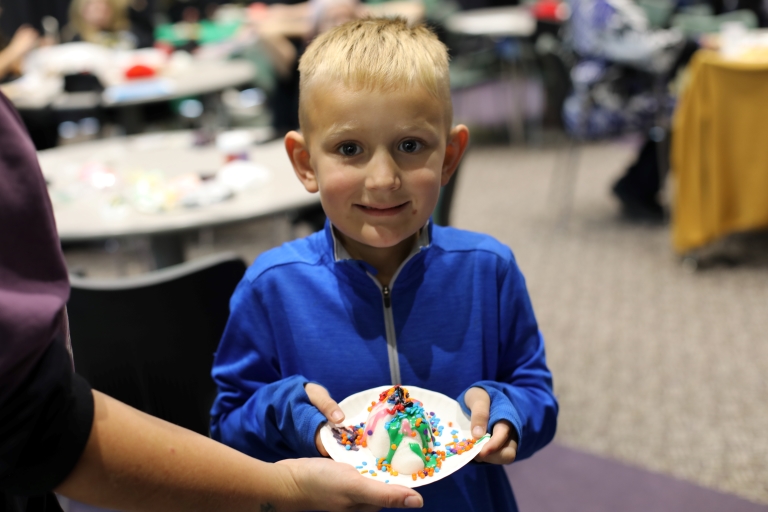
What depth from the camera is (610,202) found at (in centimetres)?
473

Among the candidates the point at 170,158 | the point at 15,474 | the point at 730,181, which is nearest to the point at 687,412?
the point at 730,181

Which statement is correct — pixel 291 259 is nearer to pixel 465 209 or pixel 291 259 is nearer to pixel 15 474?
pixel 15 474

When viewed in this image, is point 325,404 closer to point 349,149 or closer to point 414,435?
point 414,435

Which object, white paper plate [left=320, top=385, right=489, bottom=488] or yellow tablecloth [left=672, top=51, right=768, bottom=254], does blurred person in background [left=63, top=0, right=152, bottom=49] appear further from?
white paper plate [left=320, top=385, right=489, bottom=488]

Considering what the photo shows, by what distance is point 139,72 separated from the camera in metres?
4.20

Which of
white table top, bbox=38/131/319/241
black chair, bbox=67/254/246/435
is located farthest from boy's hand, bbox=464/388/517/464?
white table top, bbox=38/131/319/241

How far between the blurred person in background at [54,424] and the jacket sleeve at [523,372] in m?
0.41

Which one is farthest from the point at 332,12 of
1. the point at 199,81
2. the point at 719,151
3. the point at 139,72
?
the point at 719,151

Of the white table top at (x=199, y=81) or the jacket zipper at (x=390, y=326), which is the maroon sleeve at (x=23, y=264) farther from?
the white table top at (x=199, y=81)

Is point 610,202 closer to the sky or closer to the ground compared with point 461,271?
closer to the ground

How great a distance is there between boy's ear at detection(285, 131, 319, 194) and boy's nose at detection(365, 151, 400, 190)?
14cm

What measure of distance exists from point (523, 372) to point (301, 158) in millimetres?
474

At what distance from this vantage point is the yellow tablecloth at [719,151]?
3.43 meters

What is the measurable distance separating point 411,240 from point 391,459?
13.4 inches
